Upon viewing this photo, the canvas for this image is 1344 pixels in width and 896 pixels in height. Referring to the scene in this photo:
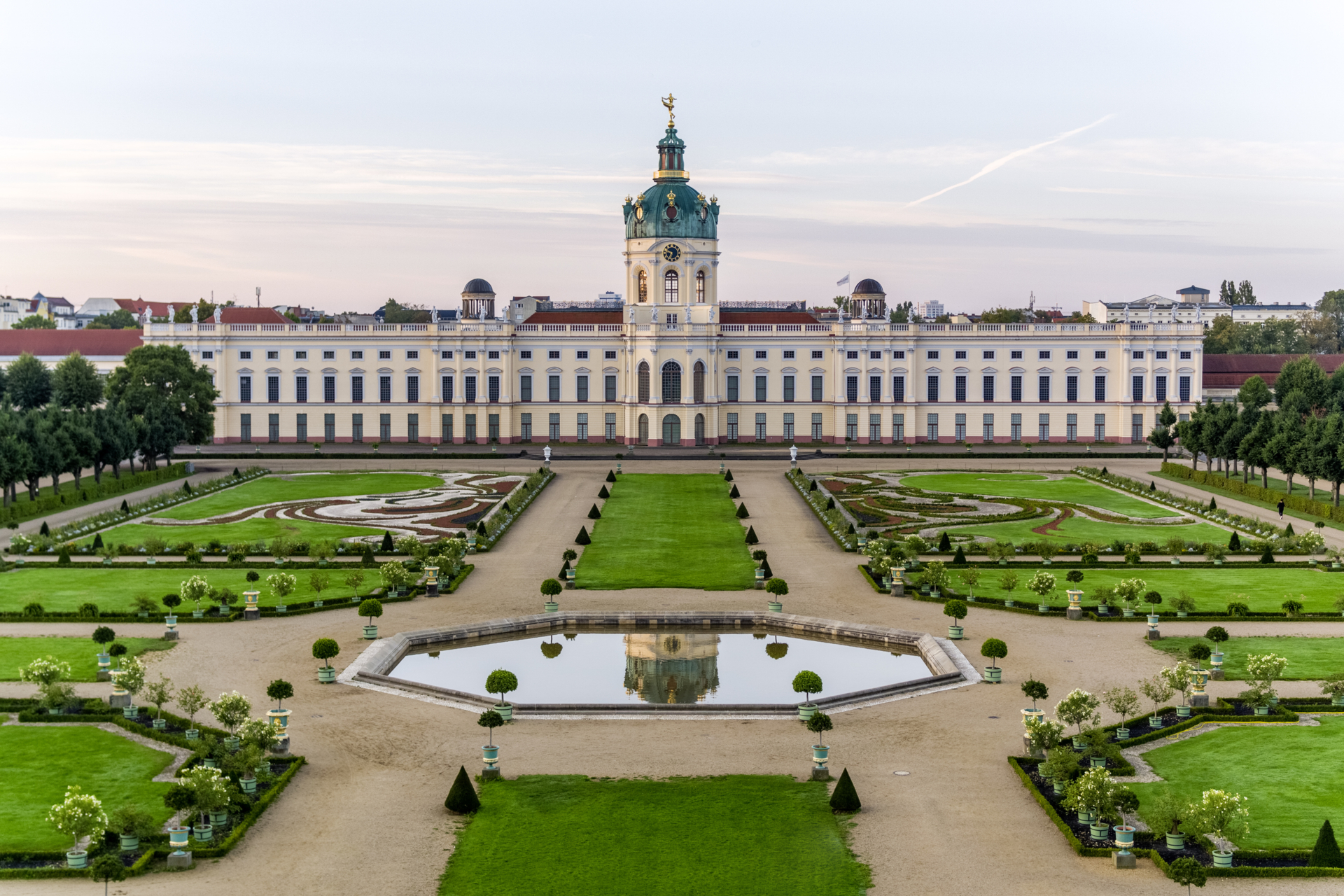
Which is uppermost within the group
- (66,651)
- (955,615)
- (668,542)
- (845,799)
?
(955,615)

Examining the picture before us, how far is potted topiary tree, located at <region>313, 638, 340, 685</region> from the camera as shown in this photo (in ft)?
121

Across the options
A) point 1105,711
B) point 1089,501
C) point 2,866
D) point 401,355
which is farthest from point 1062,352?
point 2,866

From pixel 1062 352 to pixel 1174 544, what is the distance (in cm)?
6056

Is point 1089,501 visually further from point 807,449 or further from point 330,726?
point 330,726

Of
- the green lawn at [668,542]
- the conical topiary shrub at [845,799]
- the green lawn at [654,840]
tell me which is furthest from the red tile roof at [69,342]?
the conical topiary shrub at [845,799]

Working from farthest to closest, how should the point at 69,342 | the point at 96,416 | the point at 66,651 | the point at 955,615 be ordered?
the point at 69,342, the point at 96,416, the point at 955,615, the point at 66,651

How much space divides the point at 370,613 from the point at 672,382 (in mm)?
71167

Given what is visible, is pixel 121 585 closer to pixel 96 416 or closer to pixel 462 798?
pixel 462 798

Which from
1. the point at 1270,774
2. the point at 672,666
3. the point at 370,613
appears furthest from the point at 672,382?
the point at 1270,774

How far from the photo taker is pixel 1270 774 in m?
29.8

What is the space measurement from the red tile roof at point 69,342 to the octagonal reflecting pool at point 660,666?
9909 cm

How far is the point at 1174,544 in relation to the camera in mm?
57344

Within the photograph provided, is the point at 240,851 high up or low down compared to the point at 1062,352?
down

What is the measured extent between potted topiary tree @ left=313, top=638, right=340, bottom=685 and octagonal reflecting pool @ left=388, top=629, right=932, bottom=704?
2.02 meters
